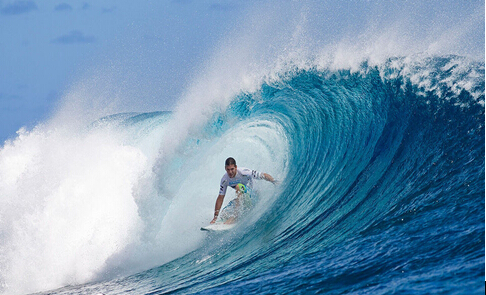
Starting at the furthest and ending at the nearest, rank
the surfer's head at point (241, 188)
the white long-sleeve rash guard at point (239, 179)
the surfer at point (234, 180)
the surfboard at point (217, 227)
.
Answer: the surfer's head at point (241, 188) → the white long-sleeve rash guard at point (239, 179) → the surfer at point (234, 180) → the surfboard at point (217, 227)

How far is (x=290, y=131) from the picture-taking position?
10766mm

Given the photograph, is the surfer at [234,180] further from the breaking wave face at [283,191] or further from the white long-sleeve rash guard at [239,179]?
the breaking wave face at [283,191]

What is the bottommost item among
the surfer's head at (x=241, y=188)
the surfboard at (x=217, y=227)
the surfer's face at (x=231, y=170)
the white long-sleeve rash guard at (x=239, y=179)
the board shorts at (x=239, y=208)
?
the surfboard at (x=217, y=227)

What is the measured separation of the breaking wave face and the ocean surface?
0.03 m

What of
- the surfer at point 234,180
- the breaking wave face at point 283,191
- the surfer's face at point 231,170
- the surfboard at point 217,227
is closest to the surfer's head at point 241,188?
the surfer at point 234,180

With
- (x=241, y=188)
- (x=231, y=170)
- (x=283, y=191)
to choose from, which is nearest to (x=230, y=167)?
(x=231, y=170)

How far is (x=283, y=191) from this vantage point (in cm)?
877

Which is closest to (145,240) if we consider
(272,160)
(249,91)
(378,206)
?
(272,160)

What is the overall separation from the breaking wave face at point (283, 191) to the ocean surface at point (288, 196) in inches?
1.1

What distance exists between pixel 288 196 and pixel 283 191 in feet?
0.90

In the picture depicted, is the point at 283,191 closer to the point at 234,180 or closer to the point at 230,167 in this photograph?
the point at 234,180

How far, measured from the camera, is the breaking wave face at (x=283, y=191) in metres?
4.82

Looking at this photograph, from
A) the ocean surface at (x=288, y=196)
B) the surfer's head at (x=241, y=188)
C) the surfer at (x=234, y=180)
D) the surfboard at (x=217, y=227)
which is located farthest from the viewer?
the surfer's head at (x=241, y=188)

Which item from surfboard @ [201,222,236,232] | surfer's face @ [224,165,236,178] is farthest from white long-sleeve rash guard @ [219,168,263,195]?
surfboard @ [201,222,236,232]
